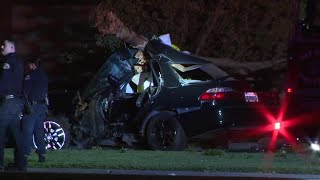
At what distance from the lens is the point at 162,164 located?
416 inches

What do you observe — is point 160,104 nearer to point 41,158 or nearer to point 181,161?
point 181,161

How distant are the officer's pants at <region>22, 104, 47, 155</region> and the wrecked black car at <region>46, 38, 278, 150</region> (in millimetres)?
1620

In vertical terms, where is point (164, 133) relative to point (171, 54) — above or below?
below

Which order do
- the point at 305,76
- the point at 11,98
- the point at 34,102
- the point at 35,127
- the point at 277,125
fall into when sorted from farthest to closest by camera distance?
the point at 305,76, the point at 277,125, the point at 35,127, the point at 34,102, the point at 11,98

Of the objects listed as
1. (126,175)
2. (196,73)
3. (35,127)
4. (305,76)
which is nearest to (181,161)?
(126,175)

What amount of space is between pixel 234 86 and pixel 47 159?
11.8ft

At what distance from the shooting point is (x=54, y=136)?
12.9 m

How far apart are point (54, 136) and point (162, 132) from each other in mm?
1982

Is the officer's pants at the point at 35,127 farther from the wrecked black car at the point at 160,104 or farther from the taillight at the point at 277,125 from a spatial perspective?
the taillight at the point at 277,125

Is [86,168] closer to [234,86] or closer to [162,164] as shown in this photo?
[162,164]

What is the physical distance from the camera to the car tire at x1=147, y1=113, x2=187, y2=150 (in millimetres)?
12711

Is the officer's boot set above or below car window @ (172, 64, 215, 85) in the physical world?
below

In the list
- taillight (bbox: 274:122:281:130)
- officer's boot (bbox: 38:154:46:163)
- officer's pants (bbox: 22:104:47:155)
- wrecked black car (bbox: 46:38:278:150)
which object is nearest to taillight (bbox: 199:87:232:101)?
wrecked black car (bbox: 46:38:278:150)

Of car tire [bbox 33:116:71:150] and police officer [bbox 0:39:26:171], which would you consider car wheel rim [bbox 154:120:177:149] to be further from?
police officer [bbox 0:39:26:171]
